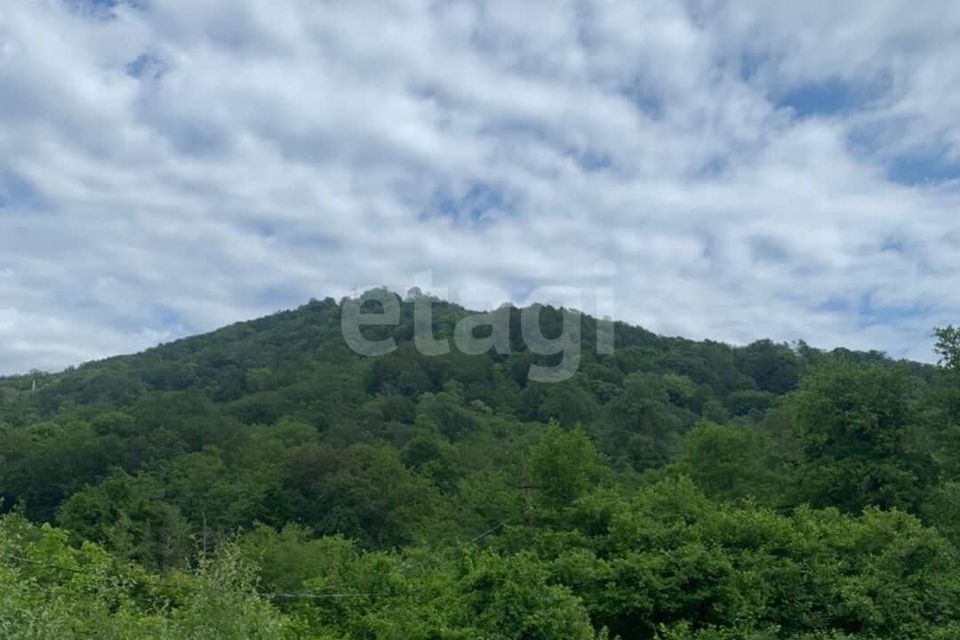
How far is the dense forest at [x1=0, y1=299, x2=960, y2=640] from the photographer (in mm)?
21906

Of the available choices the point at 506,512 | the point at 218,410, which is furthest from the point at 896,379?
the point at 218,410

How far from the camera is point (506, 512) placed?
113 ft

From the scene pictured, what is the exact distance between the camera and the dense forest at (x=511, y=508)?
71.9ft

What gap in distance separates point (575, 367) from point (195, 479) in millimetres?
38805

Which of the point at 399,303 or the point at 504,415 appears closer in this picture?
the point at 504,415

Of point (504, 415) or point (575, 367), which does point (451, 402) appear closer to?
point (504, 415)

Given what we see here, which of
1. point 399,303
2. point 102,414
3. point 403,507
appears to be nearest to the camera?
point 403,507

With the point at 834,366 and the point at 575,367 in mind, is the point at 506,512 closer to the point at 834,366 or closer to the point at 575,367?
the point at 834,366

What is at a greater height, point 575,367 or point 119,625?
point 575,367

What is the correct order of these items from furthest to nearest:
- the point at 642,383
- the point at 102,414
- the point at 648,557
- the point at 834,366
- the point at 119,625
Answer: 1. the point at 102,414
2. the point at 642,383
3. the point at 834,366
4. the point at 648,557
5. the point at 119,625

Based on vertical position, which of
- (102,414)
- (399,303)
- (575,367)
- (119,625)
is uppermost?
(399,303)

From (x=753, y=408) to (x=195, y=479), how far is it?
47338 millimetres

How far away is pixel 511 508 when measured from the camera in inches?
1326

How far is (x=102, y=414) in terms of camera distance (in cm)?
7575
